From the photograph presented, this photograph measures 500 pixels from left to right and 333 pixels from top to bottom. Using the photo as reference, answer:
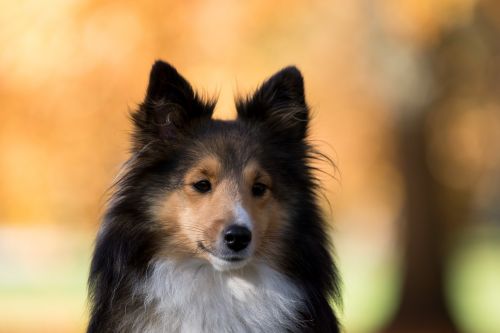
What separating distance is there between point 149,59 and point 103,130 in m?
1.57

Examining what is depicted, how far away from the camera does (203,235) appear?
4301 mm

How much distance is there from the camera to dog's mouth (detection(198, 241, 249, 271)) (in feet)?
13.9

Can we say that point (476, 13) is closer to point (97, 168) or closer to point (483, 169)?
point (483, 169)

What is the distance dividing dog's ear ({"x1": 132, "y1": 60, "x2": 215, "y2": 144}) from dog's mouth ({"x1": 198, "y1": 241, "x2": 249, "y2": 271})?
2.29ft

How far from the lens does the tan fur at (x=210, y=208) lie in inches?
170

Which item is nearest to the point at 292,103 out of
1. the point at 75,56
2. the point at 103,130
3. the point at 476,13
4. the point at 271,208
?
the point at 271,208

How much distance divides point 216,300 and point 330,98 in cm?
698

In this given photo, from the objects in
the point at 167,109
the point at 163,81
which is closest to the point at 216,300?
the point at 167,109

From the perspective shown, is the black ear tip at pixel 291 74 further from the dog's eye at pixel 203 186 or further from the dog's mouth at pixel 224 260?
the dog's mouth at pixel 224 260

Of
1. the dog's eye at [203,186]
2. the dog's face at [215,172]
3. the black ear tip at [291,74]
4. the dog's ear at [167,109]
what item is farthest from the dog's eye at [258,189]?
the black ear tip at [291,74]

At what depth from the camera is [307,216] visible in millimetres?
4621

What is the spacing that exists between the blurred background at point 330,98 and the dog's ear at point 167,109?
403 centimetres

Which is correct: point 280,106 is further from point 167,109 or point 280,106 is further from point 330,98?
point 330,98

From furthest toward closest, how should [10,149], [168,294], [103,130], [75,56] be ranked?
[10,149], [103,130], [75,56], [168,294]
